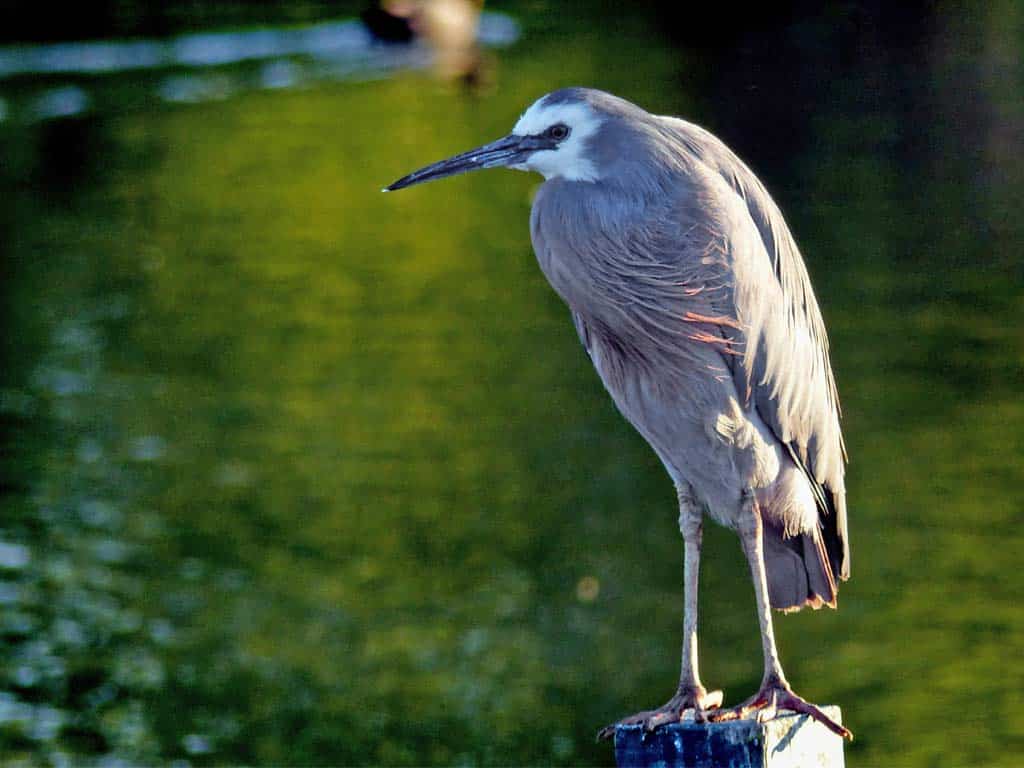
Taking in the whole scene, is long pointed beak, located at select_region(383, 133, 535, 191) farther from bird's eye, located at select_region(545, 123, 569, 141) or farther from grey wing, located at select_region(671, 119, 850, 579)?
grey wing, located at select_region(671, 119, 850, 579)

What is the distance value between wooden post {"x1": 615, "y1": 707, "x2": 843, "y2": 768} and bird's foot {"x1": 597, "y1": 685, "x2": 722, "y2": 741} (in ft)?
0.65

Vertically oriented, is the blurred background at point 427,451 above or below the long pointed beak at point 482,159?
below

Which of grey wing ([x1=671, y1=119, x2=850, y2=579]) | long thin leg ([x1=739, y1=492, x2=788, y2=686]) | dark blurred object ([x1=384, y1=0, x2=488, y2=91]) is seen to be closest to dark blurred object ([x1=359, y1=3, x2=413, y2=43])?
dark blurred object ([x1=384, y1=0, x2=488, y2=91])

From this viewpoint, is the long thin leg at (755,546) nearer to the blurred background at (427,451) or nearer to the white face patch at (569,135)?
the white face patch at (569,135)

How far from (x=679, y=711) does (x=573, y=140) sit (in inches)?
51.5

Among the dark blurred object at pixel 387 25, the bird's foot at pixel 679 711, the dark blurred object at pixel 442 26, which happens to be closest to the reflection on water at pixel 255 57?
the dark blurred object at pixel 442 26

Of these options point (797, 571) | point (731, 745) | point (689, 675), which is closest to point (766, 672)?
point (689, 675)

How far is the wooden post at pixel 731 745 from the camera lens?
140 inches

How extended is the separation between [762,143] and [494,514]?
901 cm

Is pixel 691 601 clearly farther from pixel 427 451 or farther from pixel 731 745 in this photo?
pixel 427 451

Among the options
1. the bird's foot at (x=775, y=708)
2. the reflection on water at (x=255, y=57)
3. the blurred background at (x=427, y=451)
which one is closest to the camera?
the bird's foot at (x=775, y=708)

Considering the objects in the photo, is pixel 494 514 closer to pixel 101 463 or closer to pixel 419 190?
pixel 101 463

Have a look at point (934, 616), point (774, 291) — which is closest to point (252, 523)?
point (934, 616)

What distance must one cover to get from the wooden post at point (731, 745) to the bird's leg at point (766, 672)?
77 mm
